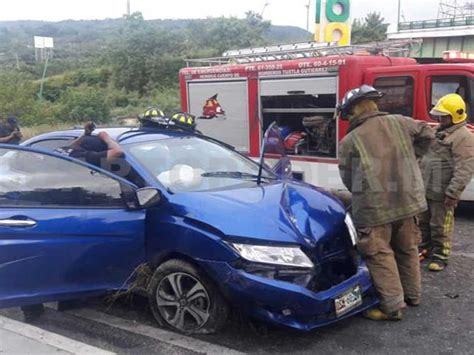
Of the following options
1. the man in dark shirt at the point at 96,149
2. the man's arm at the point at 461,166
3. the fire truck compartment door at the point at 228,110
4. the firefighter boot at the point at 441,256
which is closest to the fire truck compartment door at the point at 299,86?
the fire truck compartment door at the point at 228,110

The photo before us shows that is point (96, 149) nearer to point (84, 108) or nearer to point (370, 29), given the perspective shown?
point (84, 108)

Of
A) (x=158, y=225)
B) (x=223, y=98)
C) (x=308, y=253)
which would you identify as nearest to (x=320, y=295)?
(x=308, y=253)

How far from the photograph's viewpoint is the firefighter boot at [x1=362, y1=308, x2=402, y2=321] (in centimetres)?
386

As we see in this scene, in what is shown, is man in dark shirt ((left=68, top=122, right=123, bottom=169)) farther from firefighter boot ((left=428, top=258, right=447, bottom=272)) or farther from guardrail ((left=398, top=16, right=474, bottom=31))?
guardrail ((left=398, top=16, right=474, bottom=31))

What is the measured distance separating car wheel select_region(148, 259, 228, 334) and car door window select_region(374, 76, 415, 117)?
457cm

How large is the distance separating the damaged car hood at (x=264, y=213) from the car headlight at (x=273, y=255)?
5cm

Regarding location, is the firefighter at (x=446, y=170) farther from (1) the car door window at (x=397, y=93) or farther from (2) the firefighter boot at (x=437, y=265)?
(1) the car door window at (x=397, y=93)

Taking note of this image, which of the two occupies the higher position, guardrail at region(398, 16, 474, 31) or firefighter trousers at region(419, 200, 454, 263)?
guardrail at region(398, 16, 474, 31)

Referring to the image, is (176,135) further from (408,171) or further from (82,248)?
(408,171)

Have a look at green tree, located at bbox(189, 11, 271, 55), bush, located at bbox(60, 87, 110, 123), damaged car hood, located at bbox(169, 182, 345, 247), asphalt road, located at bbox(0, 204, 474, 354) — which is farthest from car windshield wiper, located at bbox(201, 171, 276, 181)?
green tree, located at bbox(189, 11, 271, 55)

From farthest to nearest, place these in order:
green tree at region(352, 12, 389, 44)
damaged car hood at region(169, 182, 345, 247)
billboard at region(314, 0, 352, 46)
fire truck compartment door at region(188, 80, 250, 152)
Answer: green tree at region(352, 12, 389, 44)
billboard at region(314, 0, 352, 46)
fire truck compartment door at region(188, 80, 250, 152)
damaged car hood at region(169, 182, 345, 247)

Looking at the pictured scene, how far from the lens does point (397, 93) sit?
7203 millimetres

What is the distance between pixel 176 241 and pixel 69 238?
2.59 ft

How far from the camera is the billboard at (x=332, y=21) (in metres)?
18.5
